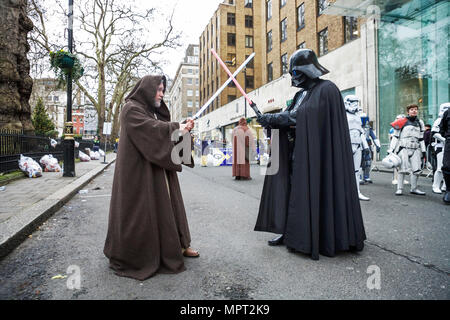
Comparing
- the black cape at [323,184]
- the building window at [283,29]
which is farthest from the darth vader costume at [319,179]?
the building window at [283,29]

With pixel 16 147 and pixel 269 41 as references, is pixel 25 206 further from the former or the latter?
pixel 269 41

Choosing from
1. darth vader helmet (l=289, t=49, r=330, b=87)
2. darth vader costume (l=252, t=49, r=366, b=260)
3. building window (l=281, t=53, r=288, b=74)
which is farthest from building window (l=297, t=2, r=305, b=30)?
darth vader costume (l=252, t=49, r=366, b=260)

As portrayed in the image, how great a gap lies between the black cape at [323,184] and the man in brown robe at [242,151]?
6.93 m

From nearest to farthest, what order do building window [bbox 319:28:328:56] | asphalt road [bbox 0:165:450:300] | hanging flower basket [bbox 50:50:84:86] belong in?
asphalt road [bbox 0:165:450:300]
hanging flower basket [bbox 50:50:84:86]
building window [bbox 319:28:328:56]

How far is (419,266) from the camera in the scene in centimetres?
280

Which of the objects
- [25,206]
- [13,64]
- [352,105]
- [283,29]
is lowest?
[25,206]

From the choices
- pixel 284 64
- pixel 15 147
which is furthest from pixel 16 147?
pixel 284 64

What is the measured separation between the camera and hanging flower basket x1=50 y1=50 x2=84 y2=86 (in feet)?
30.2

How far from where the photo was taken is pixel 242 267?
286 cm

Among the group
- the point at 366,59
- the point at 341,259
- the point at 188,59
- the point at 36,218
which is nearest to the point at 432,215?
the point at 341,259

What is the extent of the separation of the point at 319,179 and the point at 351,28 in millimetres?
18030

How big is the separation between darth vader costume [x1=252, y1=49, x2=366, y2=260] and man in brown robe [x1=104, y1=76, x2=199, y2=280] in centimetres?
112

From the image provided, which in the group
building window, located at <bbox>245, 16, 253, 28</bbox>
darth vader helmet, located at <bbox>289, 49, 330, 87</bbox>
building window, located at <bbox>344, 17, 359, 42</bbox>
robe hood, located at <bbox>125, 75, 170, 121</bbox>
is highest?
building window, located at <bbox>245, 16, 253, 28</bbox>

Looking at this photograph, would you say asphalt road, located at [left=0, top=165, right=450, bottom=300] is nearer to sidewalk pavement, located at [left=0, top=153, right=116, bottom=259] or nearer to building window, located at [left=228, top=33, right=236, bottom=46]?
sidewalk pavement, located at [left=0, top=153, right=116, bottom=259]
